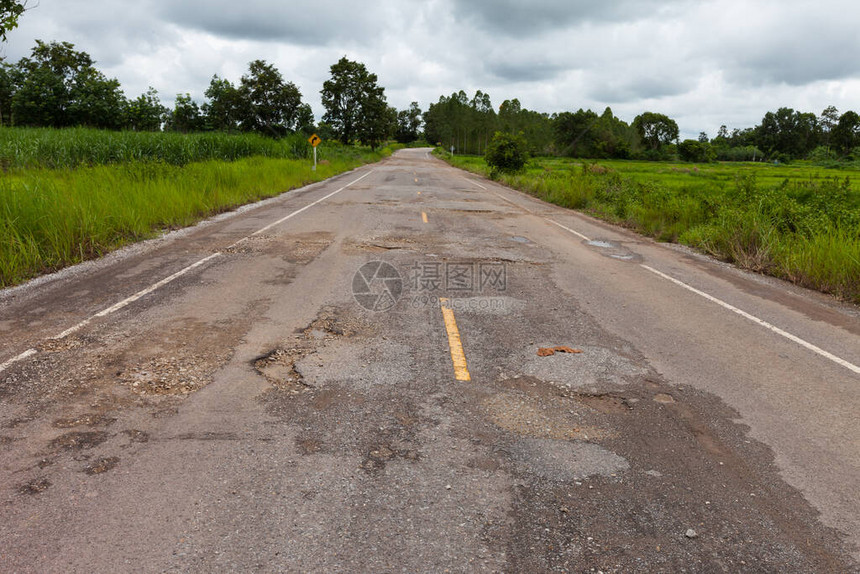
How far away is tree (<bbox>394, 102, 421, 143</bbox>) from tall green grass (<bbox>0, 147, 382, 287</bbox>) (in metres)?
148

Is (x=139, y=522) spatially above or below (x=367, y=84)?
below

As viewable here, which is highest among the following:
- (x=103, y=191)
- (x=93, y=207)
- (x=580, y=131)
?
(x=580, y=131)

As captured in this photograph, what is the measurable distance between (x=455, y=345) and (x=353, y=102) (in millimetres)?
64651

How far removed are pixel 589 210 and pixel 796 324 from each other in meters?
12.4

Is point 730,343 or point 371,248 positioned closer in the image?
point 730,343

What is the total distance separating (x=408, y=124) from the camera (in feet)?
556

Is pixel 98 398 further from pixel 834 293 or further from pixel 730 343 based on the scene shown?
pixel 834 293

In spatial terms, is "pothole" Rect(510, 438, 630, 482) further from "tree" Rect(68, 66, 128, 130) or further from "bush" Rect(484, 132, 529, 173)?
"tree" Rect(68, 66, 128, 130)

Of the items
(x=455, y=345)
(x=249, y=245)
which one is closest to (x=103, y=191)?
(x=249, y=245)

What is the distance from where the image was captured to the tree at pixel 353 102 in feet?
209

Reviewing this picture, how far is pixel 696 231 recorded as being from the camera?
12.3 m

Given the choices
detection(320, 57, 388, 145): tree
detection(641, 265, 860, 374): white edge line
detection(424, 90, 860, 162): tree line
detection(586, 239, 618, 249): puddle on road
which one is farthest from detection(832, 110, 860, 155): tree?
detection(641, 265, 860, 374): white edge line

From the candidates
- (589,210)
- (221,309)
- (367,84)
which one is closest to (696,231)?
(589,210)

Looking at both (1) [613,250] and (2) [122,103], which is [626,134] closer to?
(2) [122,103]
